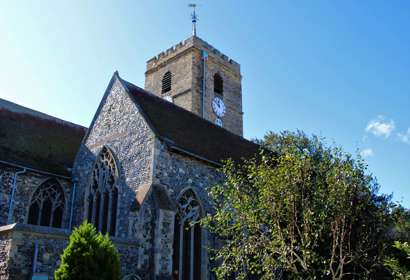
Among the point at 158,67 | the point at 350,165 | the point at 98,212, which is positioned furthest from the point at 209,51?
the point at 350,165

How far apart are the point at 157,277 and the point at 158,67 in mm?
21445

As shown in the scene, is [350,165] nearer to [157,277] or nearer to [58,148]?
[157,277]

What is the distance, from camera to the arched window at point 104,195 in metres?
14.4

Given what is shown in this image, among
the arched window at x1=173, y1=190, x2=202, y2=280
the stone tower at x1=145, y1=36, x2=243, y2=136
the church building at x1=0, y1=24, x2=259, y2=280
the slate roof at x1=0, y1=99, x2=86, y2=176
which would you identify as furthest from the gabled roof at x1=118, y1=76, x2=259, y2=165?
the stone tower at x1=145, y1=36, x2=243, y2=136

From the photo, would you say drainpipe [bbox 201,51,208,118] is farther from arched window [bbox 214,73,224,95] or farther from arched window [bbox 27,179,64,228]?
arched window [bbox 27,179,64,228]

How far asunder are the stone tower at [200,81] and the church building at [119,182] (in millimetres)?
8454

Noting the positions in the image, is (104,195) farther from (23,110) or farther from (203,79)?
(203,79)

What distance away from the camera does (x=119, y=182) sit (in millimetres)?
14398

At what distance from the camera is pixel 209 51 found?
100 ft

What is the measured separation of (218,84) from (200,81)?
256cm

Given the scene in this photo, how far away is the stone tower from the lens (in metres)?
28.2

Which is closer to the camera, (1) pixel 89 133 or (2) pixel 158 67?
(1) pixel 89 133

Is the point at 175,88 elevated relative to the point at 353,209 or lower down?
elevated

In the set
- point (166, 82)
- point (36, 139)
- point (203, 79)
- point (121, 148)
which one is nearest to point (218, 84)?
point (203, 79)
